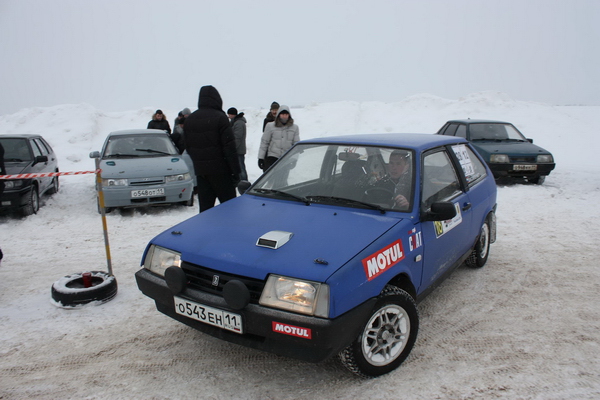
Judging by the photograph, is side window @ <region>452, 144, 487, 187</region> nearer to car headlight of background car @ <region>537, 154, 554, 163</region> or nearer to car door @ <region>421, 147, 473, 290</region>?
car door @ <region>421, 147, 473, 290</region>

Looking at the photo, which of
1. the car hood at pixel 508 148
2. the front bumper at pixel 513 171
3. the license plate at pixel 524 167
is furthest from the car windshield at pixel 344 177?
the license plate at pixel 524 167

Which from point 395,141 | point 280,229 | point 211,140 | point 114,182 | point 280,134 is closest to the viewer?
point 280,229

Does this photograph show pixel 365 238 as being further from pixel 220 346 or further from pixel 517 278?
→ pixel 517 278

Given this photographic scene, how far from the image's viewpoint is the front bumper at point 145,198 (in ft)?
23.7

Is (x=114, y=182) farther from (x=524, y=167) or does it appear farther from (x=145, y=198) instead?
(x=524, y=167)

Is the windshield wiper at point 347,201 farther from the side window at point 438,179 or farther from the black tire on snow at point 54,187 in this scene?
the black tire on snow at point 54,187

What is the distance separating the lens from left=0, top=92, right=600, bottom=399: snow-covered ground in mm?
2773

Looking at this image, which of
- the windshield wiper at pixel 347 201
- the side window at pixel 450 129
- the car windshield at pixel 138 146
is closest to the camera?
the windshield wiper at pixel 347 201

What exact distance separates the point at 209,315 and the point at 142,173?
5.37 metres

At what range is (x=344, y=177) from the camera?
145 inches

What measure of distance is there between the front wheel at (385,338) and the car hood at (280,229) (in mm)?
427

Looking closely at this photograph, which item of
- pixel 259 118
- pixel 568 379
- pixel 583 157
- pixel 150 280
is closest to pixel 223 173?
pixel 150 280

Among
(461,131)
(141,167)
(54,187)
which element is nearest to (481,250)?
(141,167)

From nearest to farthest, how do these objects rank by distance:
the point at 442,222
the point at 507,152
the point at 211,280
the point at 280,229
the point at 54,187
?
the point at 211,280
the point at 280,229
the point at 442,222
the point at 54,187
the point at 507,152
